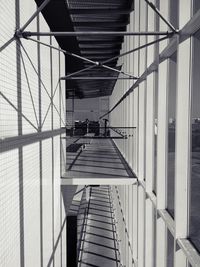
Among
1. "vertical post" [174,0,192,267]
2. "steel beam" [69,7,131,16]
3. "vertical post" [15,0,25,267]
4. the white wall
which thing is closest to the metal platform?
the white wall

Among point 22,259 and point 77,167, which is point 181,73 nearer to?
point 22,259

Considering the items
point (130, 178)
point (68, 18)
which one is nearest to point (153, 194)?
point (130, 178)

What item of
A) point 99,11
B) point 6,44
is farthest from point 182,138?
point 99,11

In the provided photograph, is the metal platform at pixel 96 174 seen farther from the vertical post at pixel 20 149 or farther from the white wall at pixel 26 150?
the vertical post at pixel 20 149

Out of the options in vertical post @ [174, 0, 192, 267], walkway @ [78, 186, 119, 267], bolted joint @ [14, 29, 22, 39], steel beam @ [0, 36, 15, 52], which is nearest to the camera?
vertical post @ [174, 0, 192, 267]

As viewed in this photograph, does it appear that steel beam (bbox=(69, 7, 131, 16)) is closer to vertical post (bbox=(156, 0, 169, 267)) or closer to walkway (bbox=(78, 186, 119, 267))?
vertical post (bbox=(156, 0, 169, 267))

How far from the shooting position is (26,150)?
14.8ft

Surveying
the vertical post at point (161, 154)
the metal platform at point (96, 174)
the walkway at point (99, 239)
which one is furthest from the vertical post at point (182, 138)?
the walkway at point (99, 239)

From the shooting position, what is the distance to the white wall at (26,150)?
361cm

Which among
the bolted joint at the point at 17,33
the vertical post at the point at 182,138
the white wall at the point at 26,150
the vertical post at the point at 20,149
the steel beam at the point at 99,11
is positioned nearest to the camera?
the vertical post at the point at 182,138

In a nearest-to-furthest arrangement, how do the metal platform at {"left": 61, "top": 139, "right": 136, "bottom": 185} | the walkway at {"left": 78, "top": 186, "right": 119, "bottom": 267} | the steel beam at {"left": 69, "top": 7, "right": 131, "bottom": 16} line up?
the metal platform at {"left": 61, "top": 139, "right": 136, "bottom": 185}, the steel beam at {"left": 69, "top": 7, "right": 131, "bottom": 16}, the walkway at {"left": 78, "top": 186, "right": 119, "bottom": 267}

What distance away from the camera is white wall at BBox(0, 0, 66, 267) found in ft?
11.8

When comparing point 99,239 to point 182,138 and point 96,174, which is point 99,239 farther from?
point 182,138

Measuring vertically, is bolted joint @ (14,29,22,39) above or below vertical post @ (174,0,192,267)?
above
